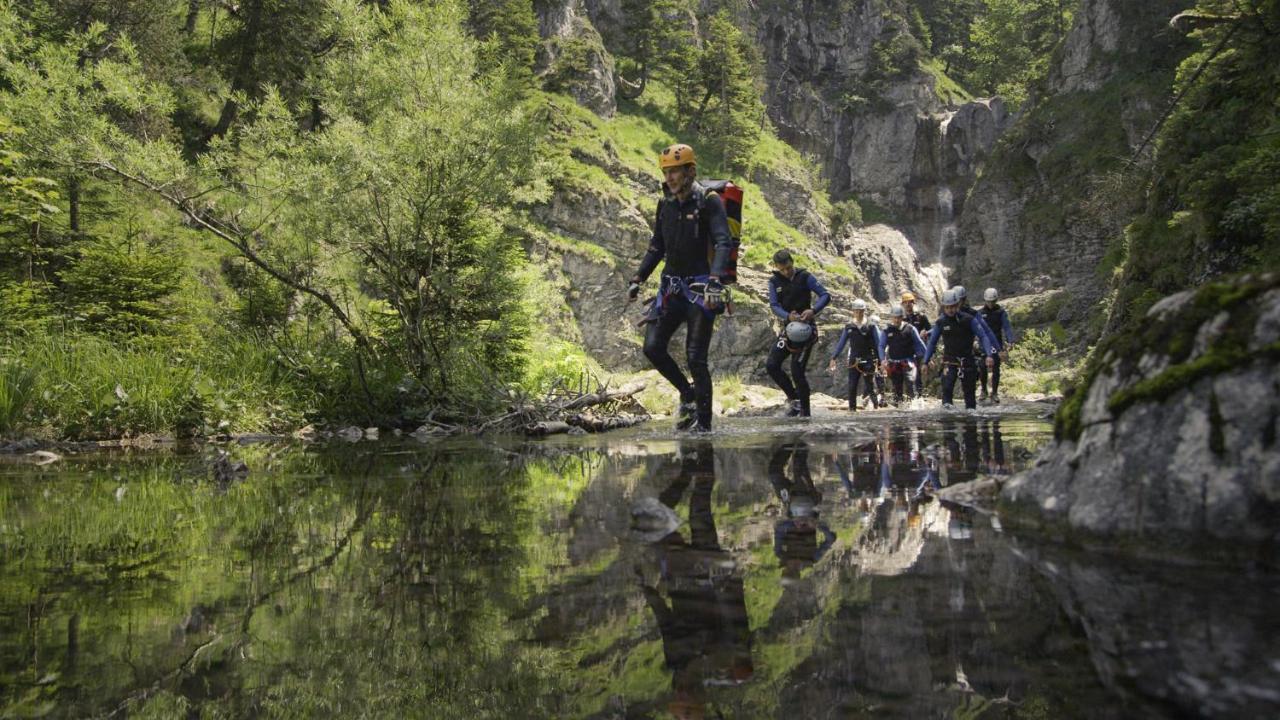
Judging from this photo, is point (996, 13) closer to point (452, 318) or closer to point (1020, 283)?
point (1020, 283)

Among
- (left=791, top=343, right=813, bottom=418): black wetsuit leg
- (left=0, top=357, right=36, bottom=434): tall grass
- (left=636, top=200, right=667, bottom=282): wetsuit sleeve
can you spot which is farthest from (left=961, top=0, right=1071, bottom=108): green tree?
(left=0, top=357, right=36, bottom=434): tall grass

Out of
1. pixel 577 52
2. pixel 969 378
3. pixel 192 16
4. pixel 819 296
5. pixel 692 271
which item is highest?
pixel 577 52

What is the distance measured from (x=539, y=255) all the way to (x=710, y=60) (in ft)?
85.2

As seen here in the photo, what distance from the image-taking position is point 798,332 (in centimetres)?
1155

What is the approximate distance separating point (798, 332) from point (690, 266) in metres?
3.49

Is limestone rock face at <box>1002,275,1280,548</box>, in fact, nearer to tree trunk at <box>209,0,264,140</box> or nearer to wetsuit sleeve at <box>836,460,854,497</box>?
wetsuit sleeve at <box>836,460,854,497</box>

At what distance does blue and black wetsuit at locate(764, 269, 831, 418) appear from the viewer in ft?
38.1

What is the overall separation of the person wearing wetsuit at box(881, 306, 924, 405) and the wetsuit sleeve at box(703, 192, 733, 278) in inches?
345

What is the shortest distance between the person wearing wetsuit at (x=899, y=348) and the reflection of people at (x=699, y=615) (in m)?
13.5

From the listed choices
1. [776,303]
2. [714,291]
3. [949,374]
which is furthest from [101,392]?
[949,374]

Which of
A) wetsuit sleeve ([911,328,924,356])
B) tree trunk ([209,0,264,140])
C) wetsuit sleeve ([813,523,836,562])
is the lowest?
wetsuit sleeve ([813,523,836,562])

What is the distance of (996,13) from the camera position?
73562 mm

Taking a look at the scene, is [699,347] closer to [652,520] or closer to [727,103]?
[652,520]

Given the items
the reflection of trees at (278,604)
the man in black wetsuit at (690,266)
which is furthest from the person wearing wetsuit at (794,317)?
the reflection of trees at (278,604)
